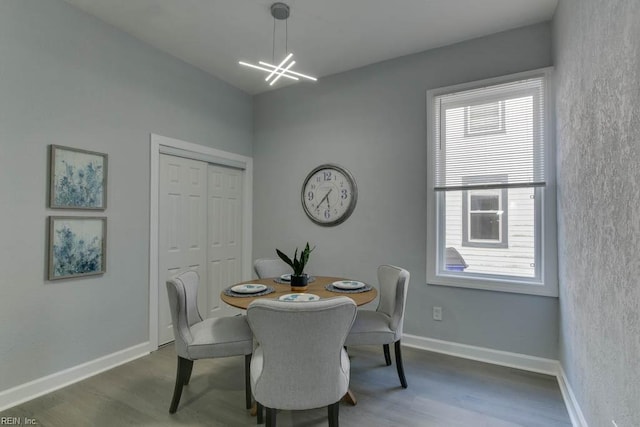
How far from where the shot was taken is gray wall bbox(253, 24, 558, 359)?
109 inches

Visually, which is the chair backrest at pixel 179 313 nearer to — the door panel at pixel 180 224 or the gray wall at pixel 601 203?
the door panel at pixel 180 224

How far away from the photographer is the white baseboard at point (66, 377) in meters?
2.13

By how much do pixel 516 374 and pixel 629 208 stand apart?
1965mm

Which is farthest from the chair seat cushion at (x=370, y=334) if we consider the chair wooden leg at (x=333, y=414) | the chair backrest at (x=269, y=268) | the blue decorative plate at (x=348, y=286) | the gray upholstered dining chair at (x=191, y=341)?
the chair backrest at (x=269, y=268)

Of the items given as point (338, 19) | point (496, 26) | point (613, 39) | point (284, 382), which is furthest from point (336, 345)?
point (496, 26)

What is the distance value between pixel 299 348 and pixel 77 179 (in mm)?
2254

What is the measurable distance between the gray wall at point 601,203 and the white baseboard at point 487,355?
13.1 inches

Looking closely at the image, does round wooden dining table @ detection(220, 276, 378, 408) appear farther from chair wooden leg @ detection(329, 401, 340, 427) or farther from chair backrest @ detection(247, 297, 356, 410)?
chair wooden leg @ detection(329, 401, 340, 427)

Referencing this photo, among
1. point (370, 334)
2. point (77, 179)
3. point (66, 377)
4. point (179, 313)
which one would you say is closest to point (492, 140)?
point (370, 334)

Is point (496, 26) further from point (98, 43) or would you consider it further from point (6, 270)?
point (6, 270)

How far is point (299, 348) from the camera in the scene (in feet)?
4.91

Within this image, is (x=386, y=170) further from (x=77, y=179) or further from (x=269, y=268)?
(x=77, y=179)

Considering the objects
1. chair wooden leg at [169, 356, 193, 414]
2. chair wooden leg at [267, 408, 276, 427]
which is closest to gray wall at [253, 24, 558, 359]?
chair wooden leg at [169, 356, 193, 414]

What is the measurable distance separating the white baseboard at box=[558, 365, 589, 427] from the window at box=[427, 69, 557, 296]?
632 mm
